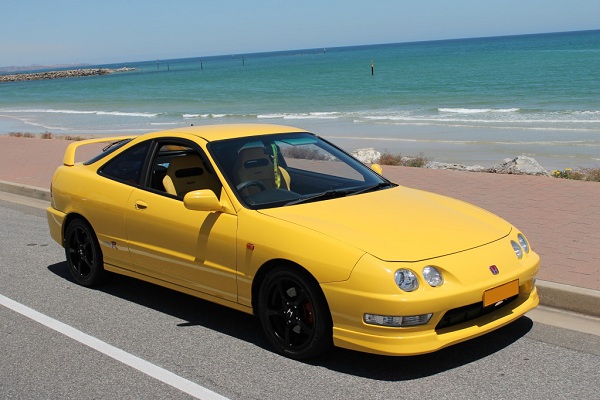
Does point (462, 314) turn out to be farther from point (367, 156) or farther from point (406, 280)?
point (367, 156)

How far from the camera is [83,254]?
700cm

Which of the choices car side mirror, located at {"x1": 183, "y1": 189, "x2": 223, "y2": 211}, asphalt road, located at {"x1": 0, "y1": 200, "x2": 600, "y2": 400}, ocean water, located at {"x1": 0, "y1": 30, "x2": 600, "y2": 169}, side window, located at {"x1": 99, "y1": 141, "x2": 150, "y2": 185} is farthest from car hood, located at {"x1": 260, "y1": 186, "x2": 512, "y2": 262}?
ocean water, located at {"x1": 0, "y1": 30, "x2": 600, "y2": 169}

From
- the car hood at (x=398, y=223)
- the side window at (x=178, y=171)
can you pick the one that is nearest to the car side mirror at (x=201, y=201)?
the car hood at (x=398, y=223)

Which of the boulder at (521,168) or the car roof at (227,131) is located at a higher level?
the car roof at (227,131)

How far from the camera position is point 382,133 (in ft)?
86.4

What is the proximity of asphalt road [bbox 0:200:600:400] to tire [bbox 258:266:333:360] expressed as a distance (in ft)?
0.39

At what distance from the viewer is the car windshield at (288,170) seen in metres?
5.72

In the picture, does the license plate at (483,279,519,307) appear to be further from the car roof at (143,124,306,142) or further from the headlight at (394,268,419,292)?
the car roof at (143,124,306,142)

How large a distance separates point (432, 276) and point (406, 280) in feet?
Result: 0.57

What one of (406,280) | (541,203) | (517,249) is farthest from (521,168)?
(406,280)

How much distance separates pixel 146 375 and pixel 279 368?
84cm

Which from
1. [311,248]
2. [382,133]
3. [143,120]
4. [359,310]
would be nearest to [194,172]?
[311,248]

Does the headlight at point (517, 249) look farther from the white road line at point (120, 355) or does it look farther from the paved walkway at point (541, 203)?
the white road line at point (120, 355)

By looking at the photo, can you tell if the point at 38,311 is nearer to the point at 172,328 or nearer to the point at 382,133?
the point at 172,328
